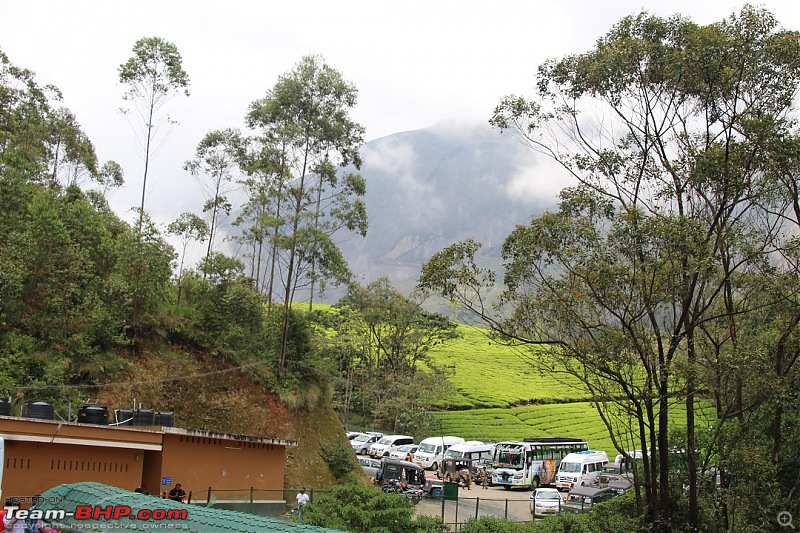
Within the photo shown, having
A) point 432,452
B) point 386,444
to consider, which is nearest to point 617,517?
point 432,452

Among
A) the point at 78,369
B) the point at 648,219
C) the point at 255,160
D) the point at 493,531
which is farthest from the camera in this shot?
the point at 255,160

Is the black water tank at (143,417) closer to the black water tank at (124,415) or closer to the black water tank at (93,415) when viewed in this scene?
the black water tank at (124,415)

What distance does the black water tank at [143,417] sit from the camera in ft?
62.7

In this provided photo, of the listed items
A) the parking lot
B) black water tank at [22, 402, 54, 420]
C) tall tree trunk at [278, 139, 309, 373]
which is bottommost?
the parking lot

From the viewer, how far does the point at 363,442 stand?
136 ft

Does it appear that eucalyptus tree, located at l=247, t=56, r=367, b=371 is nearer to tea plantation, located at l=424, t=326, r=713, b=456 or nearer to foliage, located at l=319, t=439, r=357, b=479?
foliage, located at l=319, t=439, r=357, b=479

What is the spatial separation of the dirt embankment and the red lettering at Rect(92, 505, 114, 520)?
56.7 ft

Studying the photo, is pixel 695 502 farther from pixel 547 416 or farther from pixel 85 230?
pixel 547 416

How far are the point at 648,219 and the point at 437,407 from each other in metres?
41.4

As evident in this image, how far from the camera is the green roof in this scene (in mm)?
7695

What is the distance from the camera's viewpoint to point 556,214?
16969 millimetres

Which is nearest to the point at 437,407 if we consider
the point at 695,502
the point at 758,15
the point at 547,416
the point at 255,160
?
the point at 547,416

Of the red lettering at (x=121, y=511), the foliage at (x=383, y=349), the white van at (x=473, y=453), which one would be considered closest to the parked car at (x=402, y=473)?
the white van at (x=473, y=453)

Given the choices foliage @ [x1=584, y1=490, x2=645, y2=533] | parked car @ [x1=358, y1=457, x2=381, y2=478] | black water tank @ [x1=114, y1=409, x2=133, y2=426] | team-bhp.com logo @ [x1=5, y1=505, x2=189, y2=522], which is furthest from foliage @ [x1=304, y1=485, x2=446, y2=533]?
parked car @ [x1=358, y1=457, x2=381, y2=478]
